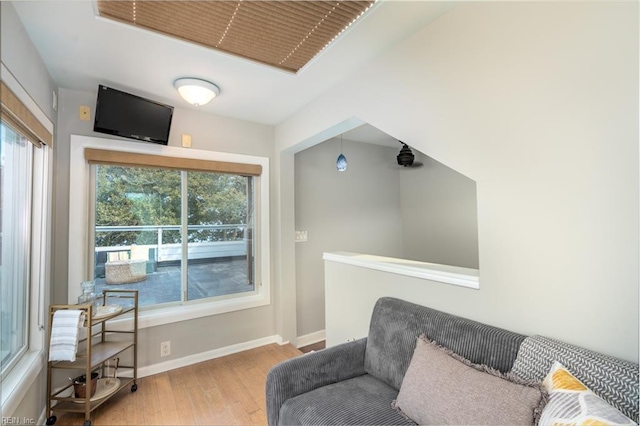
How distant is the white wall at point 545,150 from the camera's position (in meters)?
1.05

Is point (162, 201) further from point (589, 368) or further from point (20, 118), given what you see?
point (589, 368)

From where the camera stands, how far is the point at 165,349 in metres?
2.72

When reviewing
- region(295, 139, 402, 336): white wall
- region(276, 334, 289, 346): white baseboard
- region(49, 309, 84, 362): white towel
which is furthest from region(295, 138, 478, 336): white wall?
region(49, 309, 84, 362): white towel

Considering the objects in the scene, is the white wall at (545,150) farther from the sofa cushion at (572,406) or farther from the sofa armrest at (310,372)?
the sofa armrest at (310,372)

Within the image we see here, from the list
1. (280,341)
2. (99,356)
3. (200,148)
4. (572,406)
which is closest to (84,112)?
(200,148)

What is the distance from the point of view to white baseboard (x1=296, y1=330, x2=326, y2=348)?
3.38 meters

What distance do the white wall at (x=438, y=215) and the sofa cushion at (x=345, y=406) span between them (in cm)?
237

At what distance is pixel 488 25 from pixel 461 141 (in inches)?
21.9

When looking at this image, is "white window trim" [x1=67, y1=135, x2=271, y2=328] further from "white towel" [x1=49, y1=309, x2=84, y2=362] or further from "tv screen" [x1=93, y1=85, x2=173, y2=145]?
"white towel" [x1=49, y1=309, x2=84, y2=362]

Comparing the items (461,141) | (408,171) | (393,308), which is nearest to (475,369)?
(393,308)

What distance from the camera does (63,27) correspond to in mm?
1664

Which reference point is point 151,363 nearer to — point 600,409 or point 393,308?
point 393,308

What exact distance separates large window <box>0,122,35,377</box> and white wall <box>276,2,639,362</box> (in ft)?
7.78

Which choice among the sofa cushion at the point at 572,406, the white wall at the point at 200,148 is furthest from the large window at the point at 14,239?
the sofa cushion at the point at 572,406
